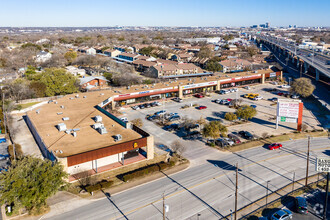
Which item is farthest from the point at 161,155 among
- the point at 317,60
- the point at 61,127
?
the point at 317,60

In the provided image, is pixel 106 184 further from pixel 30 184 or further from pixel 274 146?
pixel 274 146

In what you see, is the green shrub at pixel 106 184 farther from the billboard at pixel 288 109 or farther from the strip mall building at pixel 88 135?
the billboard at pixel 288 109

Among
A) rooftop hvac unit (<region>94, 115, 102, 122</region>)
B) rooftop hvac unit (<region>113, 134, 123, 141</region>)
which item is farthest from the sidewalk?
rooftop hvac unit (<region>94, 115, 102, 122</region>)

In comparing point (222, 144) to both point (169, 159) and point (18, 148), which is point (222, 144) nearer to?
point (169, 159)

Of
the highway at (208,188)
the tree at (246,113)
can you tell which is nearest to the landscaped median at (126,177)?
the highway at (208,188)

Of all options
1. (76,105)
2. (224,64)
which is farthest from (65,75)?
(224,64)

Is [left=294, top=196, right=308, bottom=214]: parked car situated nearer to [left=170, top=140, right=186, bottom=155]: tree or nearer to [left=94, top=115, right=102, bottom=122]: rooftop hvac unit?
[left=170, top=140, right=186, bottom=155]: tree
